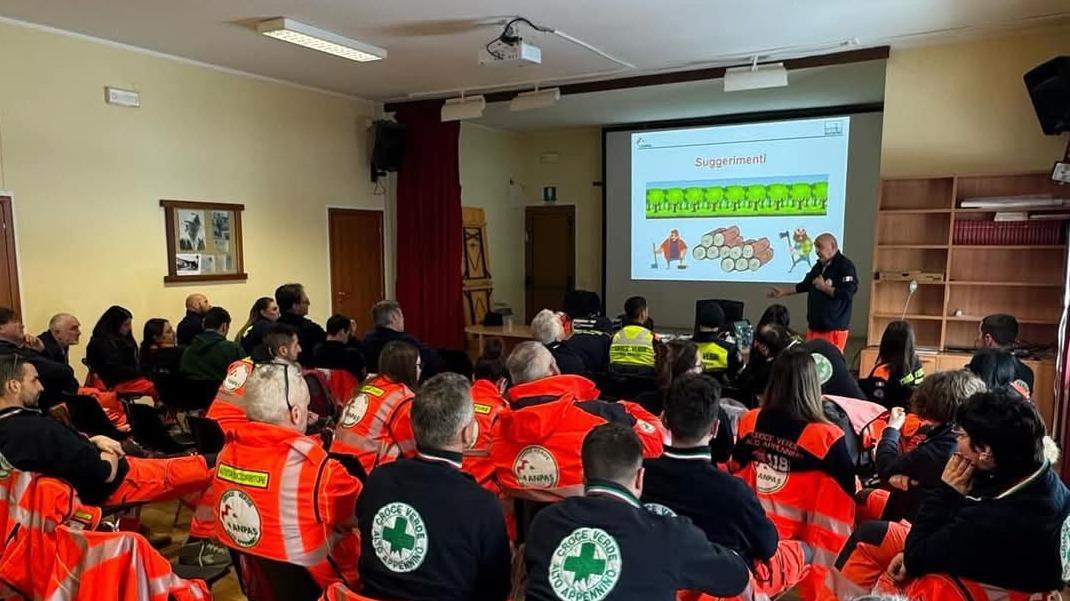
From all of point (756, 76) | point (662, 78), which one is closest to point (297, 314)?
point (662, 78)

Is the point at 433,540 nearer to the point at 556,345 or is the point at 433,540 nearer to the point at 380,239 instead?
the point at 556,345

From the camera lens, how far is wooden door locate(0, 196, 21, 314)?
16.0 ft

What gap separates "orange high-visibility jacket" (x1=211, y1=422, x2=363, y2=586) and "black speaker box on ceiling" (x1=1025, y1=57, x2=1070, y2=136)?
515 cm

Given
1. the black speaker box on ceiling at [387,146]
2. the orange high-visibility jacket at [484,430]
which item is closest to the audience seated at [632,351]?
the orange high-visibility jacket at [484,430]

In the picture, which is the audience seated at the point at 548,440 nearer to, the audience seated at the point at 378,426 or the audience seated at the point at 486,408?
the audience seated at the point at 486,408

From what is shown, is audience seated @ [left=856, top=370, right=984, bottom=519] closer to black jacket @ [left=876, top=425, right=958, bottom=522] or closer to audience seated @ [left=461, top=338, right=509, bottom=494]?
black jacket @ [left=876, top=425, right=958, bottom=522]

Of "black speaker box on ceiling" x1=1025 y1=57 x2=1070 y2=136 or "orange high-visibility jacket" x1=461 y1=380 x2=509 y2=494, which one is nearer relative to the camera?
"orange high-visibility jacket" x1=461 y1=380 x2=509 y2=494

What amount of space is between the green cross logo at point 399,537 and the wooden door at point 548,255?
8401 mm

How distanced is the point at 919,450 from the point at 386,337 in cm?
301

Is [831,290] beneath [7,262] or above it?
beneath

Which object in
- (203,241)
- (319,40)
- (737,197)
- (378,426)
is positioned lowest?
(378,426)

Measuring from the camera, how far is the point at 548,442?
2553mm

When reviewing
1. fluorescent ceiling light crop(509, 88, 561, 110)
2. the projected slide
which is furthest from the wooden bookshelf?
fluorescent ceiling light crop(509, 88, 561, 110)

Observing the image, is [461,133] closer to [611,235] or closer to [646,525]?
[611,235]
